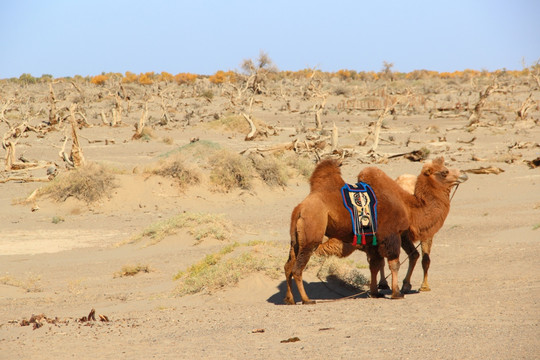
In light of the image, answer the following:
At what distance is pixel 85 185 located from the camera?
21844mm

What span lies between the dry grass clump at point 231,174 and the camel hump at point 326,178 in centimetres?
1390

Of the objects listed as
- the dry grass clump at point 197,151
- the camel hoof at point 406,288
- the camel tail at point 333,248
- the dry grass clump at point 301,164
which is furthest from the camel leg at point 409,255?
the dry grass clump at point 197,151

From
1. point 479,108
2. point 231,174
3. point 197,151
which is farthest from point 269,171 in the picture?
point 479,108

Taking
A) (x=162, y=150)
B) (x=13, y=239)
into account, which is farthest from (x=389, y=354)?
(x=162, y=150)

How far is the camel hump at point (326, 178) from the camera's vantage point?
9.08 meters

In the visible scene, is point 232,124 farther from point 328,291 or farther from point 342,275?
point 328,291

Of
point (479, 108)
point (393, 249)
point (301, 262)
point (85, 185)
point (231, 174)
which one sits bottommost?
point (85, 185)

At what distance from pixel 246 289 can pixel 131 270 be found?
12.6 feet

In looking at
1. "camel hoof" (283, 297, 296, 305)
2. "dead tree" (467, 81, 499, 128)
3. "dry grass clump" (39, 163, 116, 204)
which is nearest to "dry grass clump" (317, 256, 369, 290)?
"camel hoof" (283, 297, 296, 305)

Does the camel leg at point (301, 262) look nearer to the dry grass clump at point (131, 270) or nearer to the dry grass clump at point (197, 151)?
the dry grass clump at point (131, 270)

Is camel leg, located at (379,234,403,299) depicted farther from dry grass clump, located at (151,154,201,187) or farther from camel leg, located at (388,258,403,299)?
dry grass clump, located at (151,154,201,187)

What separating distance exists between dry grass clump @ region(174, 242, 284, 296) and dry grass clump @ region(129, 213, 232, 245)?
465 cm

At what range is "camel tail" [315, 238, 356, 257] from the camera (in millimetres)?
9117

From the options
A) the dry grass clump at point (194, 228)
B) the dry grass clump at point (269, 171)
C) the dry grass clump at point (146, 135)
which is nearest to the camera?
the dry grass clump at point (194, 228)
